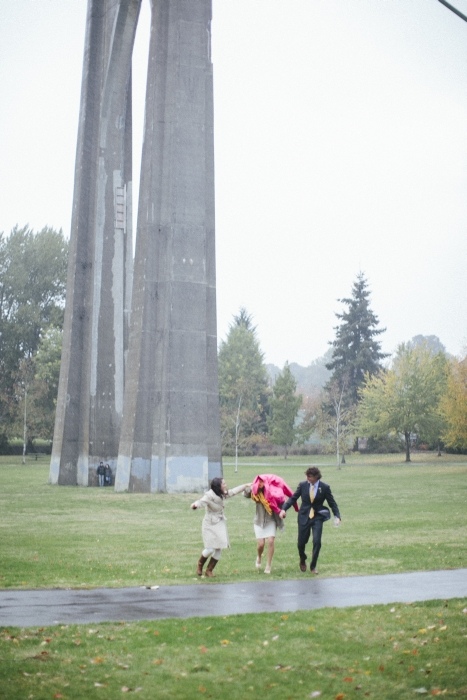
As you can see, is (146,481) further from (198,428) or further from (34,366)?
(34,366)

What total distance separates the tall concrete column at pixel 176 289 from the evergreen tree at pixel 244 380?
51161mm

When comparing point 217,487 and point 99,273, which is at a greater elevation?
point 99,273

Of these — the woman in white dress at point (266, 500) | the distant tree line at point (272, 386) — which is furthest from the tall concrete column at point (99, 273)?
the woman in white dress at point (266, 500)

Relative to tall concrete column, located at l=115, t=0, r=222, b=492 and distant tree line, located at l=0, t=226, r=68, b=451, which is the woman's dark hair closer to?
tall concrete column, located at l=115, t=0, r=222, b=492

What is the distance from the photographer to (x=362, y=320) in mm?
101562

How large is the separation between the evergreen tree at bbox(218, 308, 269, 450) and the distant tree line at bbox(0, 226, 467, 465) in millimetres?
114

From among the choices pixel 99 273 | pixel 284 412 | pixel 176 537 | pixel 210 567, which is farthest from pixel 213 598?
pixel 284 412

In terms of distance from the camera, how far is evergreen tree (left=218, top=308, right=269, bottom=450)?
308 ft

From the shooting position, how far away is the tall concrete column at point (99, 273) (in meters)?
47.3

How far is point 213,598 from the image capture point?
13.2m

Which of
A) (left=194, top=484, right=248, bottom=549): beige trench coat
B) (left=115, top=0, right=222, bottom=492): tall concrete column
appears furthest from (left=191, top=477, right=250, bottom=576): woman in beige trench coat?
(left=115, top=0, right=222, bottom=492): tall concrete column

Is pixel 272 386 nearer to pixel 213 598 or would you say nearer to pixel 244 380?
pixel 244 380

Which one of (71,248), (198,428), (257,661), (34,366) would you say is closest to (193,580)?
(257,661)

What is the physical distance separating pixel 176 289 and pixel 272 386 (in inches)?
2168
